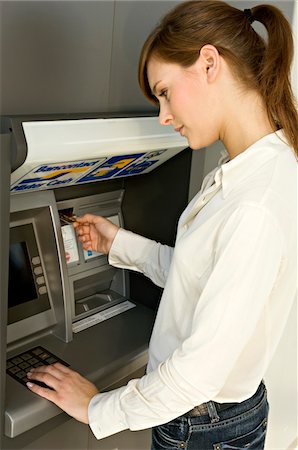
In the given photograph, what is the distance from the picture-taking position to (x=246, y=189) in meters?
1.16

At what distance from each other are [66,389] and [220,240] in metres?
0.55

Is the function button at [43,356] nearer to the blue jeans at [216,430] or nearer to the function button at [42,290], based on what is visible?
the function button at [42,290]

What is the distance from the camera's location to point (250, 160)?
120 centimetres

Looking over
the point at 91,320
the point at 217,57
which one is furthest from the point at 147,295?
the point at 217,57

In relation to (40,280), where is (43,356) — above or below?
below

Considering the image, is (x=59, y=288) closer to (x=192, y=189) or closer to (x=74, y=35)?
(x=192, y=189)

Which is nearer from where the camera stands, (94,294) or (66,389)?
(66,389)

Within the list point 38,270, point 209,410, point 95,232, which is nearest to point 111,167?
point 95,232

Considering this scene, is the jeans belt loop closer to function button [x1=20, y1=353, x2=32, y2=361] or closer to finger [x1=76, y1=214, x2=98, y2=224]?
function button [x1=20, y1=353, x2=32, y2=361]

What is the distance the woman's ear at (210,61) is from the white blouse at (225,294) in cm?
18

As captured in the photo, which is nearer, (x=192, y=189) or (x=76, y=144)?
(x=76, y=144)

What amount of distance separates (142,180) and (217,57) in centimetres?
75

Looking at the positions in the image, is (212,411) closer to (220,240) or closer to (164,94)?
(220,240)

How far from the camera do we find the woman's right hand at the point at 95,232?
66.7 inches
